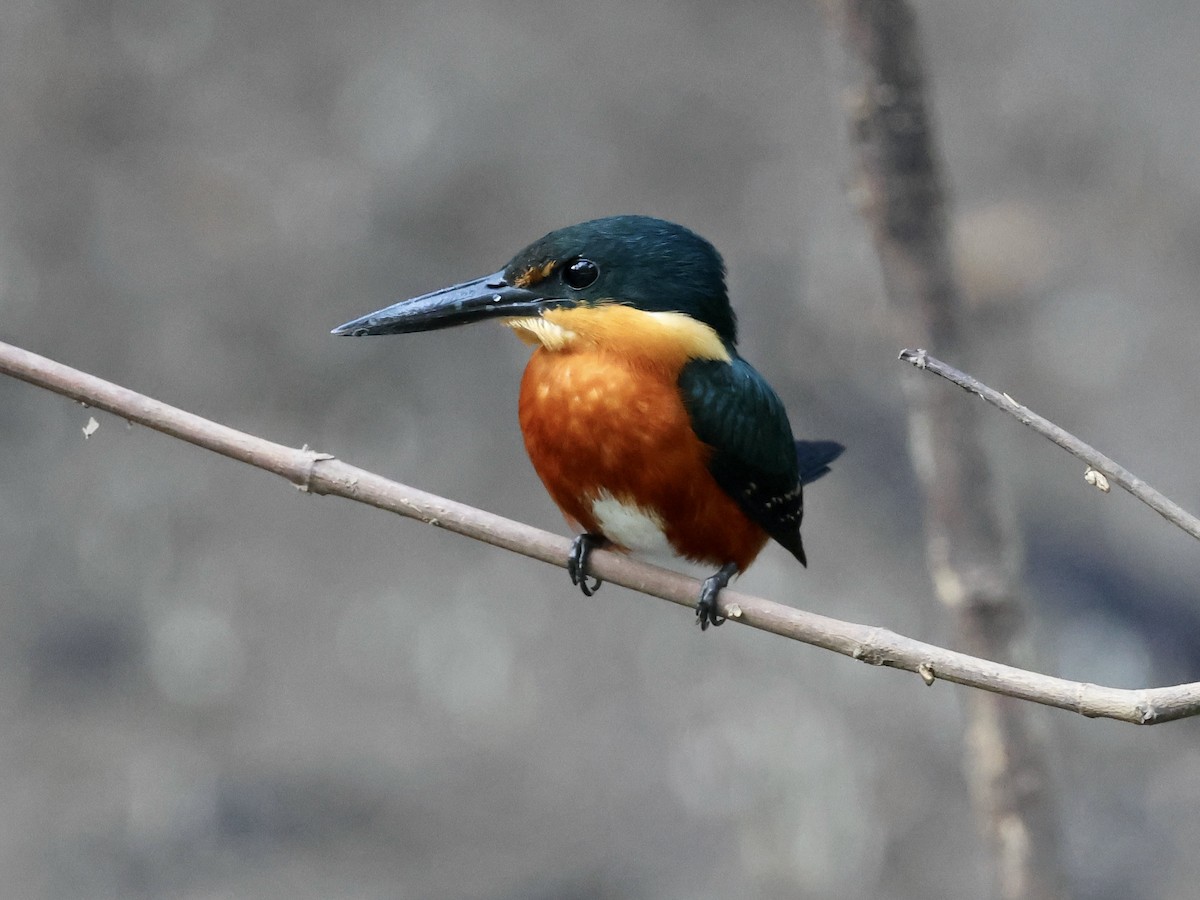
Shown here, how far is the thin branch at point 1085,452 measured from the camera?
1384mm

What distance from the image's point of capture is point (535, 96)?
4535mm

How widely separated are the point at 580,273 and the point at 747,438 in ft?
1.15

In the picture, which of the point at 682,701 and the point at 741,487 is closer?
the point at 741,487

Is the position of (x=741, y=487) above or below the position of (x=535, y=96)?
below

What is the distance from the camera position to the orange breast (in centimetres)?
183

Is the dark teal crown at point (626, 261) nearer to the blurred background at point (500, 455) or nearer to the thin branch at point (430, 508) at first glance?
the thin branch at point (430, 508)

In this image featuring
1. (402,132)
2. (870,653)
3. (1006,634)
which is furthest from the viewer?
(402,132)

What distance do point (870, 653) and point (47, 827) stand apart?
2936 millimetres

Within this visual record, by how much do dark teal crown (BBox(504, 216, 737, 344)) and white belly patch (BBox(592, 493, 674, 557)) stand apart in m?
0.29

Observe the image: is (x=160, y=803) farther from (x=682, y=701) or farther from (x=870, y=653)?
(x=870, y=653)

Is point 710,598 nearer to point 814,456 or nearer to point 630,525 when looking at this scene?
point 630,525

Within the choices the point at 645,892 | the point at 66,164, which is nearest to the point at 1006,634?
the point at 645,892

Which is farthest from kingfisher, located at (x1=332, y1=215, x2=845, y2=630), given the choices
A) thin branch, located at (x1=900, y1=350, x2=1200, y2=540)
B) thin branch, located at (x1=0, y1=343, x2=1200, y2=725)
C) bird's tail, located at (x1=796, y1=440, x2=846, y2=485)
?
thin branch, located at (x1=900, y1=350, x2=1200, y2=540)

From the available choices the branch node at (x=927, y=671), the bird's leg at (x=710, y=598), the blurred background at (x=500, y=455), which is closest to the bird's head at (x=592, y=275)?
the bird's leg at (x=710, y=598)
